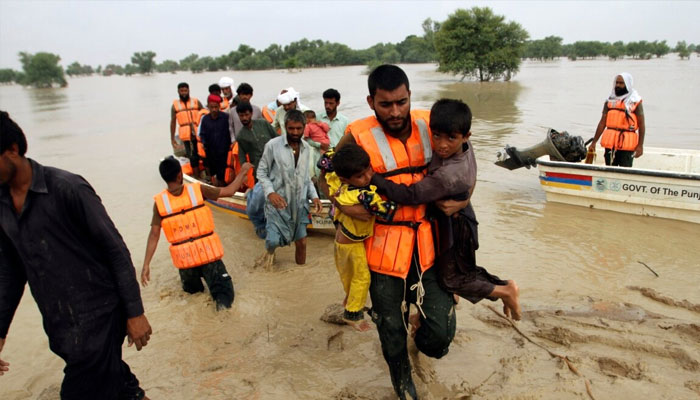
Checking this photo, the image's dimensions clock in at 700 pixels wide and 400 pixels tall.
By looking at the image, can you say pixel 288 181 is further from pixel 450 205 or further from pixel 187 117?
pixel 187 117

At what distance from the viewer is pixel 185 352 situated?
12.6 feet

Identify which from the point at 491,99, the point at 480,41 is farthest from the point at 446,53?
the point at 491,99

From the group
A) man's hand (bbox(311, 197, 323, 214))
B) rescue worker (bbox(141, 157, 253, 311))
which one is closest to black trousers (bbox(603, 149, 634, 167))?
man's hand (bbox(311, 197, 323, 214))

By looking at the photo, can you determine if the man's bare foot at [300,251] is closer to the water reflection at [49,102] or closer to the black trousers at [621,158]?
the black trousers at [621,158]

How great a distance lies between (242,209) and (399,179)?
4654 mm

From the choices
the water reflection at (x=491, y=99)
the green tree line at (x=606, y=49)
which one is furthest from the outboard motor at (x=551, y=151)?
the green tree line at (x=606, y=49)

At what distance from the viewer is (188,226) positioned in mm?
4188

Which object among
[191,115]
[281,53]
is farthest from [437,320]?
[281,53]

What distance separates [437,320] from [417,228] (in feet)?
1.86

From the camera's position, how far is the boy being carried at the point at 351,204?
2457mm

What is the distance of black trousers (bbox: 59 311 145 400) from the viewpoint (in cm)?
237

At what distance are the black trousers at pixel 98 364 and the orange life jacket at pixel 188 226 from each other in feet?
5.50

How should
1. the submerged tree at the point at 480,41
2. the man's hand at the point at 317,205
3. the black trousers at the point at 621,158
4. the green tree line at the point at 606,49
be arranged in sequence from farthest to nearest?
the green tree line at the point at 606,49 → the submerged tree at the point at 480,41 → the black trousers at the point at 621,158 → the man's hand at the point at 317,205

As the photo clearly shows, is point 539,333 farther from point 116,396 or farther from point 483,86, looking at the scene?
point 483,86
